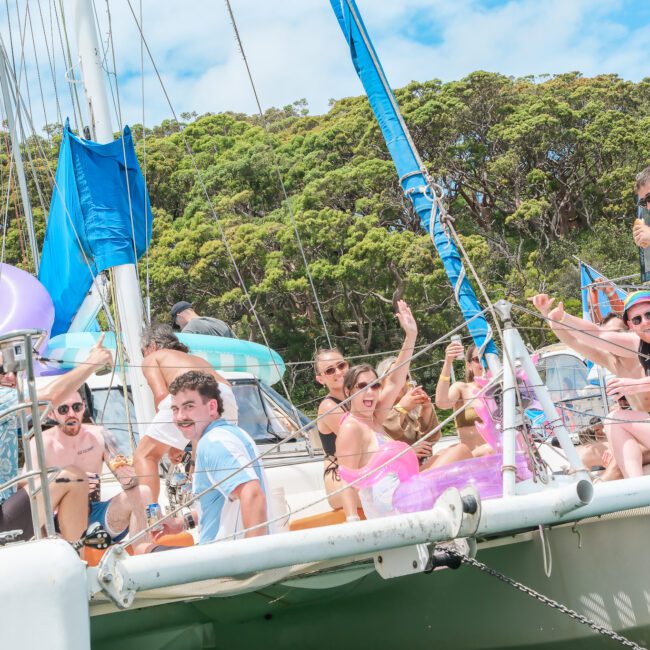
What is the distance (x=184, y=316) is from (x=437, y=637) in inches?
141

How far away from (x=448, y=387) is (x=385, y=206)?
1877 cm

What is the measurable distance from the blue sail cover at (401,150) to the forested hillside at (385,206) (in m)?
14.6

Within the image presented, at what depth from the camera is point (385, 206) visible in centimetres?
2381

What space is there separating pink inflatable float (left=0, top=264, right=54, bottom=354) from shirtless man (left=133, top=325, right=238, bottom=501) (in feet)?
5.61

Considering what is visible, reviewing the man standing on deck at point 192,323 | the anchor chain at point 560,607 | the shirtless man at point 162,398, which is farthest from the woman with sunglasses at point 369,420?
the man standing on deck at point 192,323

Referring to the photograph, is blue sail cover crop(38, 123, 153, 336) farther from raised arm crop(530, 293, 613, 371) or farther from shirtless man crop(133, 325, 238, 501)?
raised arm crop(530, 293, 613, 371)

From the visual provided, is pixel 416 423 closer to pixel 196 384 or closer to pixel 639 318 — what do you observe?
pixel 639 318

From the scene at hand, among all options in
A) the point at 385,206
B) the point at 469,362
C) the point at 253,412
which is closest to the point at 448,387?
the point at 469,362

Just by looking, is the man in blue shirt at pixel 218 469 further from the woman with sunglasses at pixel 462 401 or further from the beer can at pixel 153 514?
the woman with sunglasses at pixel 462 401

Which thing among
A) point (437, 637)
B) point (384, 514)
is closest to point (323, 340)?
point (437, 637)

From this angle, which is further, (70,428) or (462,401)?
(462,401)

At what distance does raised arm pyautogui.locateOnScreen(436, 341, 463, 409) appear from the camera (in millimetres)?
4965

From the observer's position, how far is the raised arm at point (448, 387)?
496 centimetres

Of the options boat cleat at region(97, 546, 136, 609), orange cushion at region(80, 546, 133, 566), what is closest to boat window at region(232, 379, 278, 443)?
orange cushion at region(80, 546, 133, 566)
